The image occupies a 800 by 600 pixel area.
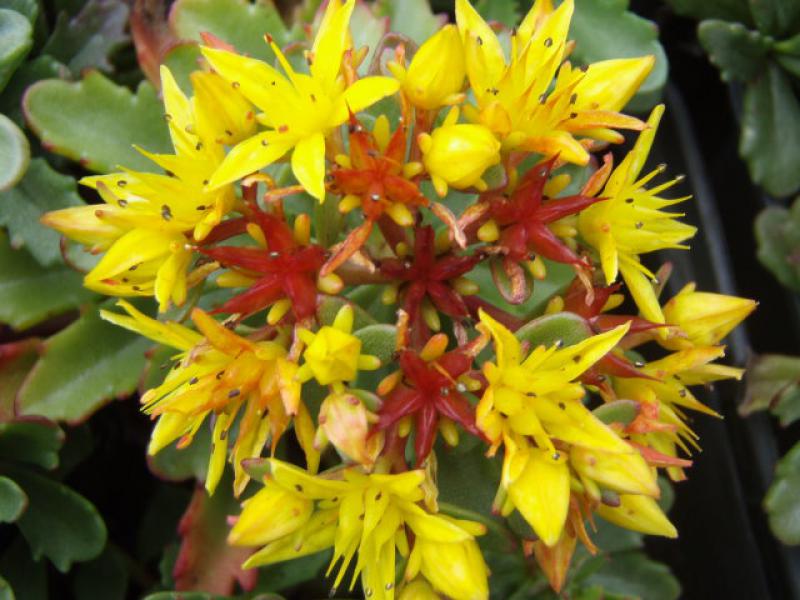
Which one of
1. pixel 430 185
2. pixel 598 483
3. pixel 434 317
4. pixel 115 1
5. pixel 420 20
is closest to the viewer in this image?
pixel 598 483

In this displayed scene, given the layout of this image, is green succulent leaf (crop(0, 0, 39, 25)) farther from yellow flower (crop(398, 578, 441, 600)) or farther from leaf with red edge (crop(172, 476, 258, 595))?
yellow flower (crop(398, 578, 441, 600))

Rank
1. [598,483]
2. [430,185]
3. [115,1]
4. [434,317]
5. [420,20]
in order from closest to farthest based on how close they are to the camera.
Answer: [598,483] → [434,317] → [430,185] → [420,20] → [115,1]

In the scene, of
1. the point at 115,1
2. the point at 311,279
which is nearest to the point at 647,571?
the point at 311,279

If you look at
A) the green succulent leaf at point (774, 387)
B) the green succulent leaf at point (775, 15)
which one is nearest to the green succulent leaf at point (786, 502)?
the green succulent leaf at point (774, 387)

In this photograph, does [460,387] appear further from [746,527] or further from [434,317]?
[746,527]

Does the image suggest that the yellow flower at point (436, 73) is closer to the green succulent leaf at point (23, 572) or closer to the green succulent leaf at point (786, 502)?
the green succulent leaf at point (786, 502)
